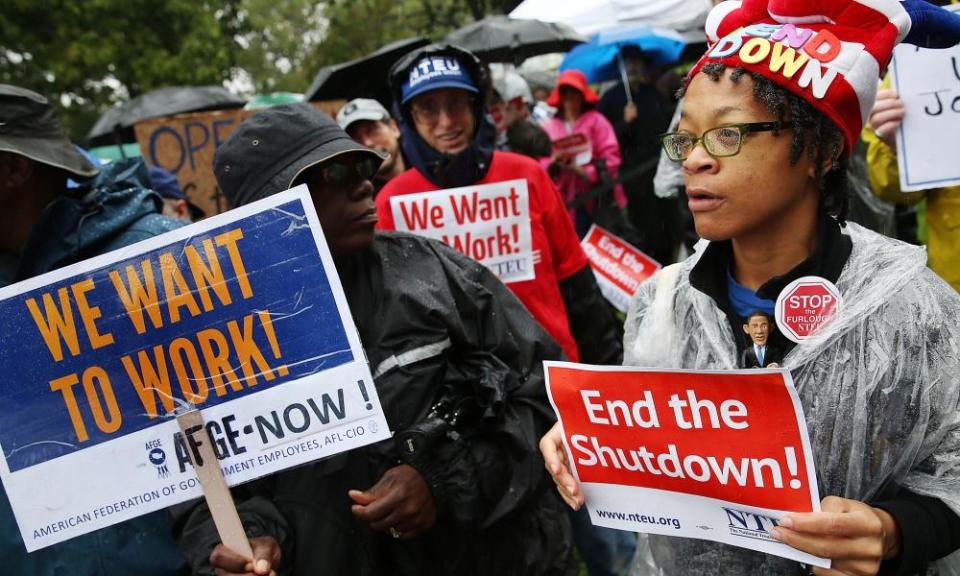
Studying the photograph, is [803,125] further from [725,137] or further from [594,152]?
[594,152]

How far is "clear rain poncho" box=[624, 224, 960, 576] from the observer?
61.9 inches

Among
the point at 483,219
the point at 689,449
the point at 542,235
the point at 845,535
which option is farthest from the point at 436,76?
the point at 845,535

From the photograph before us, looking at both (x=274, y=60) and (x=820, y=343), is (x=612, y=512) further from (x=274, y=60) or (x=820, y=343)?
(x=274, y=60)

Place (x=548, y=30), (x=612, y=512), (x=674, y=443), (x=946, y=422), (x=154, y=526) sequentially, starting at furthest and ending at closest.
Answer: (x=548, y=30), (x=154, y=526), (x=612, y=512), (x=674, y=443), (x=946, y=422)

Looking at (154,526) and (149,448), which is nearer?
(149,448)

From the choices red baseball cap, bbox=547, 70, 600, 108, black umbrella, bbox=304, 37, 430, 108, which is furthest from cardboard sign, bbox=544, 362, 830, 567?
red baseball cap, bbox=547, 70, 600, 108

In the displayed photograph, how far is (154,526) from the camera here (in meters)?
2.23

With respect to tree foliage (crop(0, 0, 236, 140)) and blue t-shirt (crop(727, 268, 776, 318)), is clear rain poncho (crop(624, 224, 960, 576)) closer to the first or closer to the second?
blue t-shirt (crop(727, 268, 776, 318))

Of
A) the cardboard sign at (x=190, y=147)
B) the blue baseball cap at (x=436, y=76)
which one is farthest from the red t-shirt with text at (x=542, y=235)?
the cardboard sign at (x=190, y=147)

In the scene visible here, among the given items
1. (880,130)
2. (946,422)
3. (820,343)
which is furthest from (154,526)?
(880,130)

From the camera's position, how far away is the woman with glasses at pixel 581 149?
686 cm

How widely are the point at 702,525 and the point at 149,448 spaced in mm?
1196

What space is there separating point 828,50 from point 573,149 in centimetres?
530

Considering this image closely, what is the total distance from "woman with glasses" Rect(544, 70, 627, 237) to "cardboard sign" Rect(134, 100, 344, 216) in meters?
2.31
